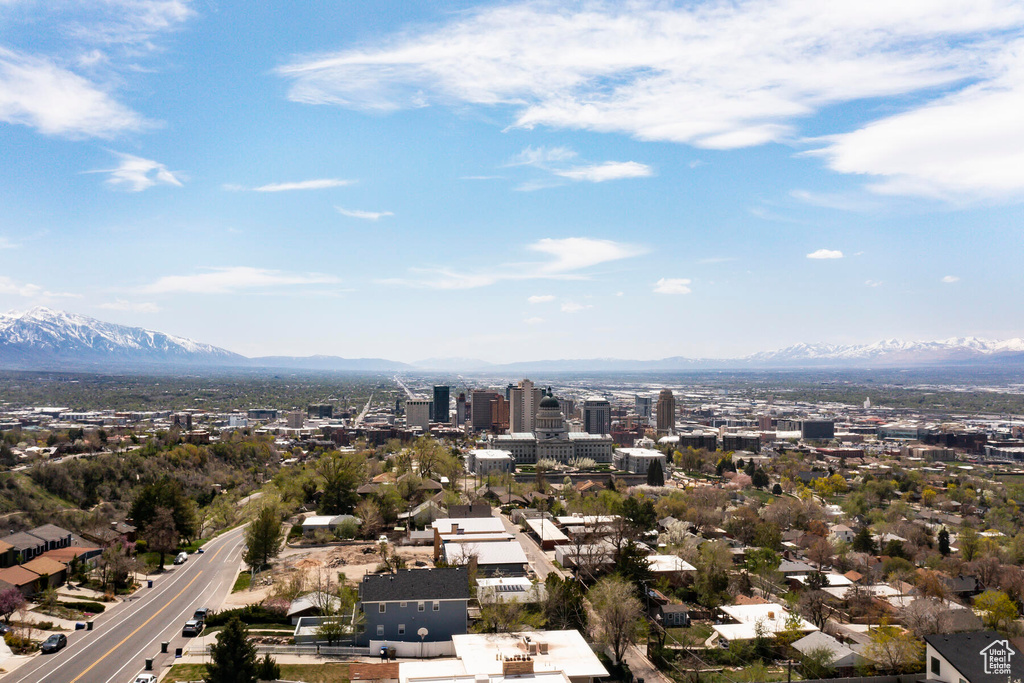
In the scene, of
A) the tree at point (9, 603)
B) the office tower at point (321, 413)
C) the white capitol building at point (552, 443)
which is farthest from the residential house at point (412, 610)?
the office tower at point (321, 413)

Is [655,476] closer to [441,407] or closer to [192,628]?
[192,628]

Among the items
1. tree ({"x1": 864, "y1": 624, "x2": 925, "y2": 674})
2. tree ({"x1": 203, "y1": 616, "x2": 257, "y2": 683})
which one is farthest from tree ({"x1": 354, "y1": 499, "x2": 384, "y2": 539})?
tree ({"x1": 864, "y1": 624, "x2": 925, "y2": 674})

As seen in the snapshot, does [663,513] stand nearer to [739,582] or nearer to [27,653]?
[739,582]

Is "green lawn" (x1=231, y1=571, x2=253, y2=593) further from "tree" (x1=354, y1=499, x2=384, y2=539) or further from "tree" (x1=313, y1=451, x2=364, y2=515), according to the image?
"tree" (x1=313, y1=451, x2=364, y2=515)

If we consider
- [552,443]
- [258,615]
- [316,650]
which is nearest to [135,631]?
[258,615]

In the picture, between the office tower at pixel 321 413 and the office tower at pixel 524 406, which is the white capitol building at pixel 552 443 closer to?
the office tower at pixel 524 406
